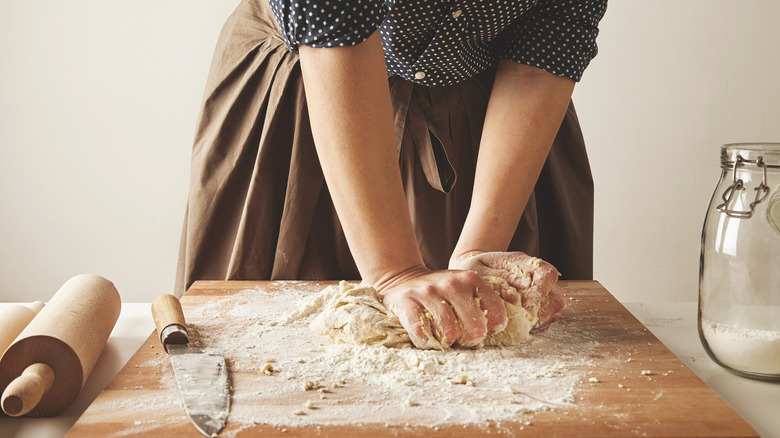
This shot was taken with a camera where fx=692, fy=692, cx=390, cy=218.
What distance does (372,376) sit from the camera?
63 cm

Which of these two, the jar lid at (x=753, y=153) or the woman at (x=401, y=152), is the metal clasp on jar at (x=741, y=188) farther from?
the woman at (x=401, y=152)

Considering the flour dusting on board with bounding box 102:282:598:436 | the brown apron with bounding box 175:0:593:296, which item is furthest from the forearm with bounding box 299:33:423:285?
the brown apron with bounding box 175:0:593:296

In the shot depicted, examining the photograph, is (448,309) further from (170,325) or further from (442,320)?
(170,325)

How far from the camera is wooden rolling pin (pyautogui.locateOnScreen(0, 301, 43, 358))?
2.10ft

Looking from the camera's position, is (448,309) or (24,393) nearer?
(24,393)

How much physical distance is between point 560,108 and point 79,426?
73 centimetres

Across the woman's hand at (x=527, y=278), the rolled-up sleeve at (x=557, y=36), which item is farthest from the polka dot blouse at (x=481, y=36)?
the woman's hand at (x=527, y=278)

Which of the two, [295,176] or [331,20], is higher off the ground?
[331,20]

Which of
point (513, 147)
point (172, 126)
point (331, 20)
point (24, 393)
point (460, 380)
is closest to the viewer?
point (24, 393)

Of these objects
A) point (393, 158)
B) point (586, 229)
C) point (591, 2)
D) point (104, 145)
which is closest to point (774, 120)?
point (586, 229)

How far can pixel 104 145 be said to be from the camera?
2471mm

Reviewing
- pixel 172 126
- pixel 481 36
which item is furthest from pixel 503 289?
pixel 172 126

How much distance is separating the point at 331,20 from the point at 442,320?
329mm

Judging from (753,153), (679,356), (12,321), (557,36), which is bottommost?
(679,356)
